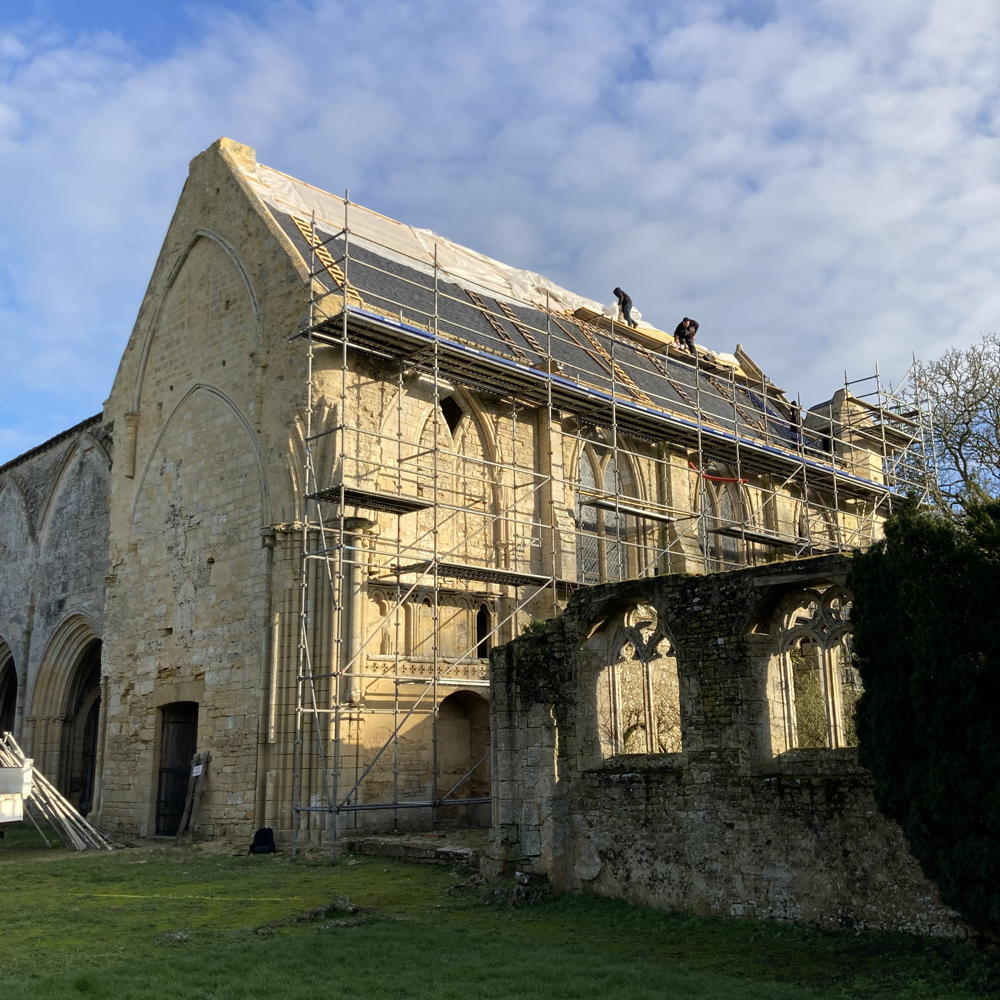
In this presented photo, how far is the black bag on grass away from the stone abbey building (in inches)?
12.4

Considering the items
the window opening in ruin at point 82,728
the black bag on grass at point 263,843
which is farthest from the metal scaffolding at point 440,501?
the window opening in ruin at point 82,728

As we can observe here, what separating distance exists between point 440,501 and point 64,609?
1062 centimetres

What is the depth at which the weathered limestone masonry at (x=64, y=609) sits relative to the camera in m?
22.1

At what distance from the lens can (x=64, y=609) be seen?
2255cm

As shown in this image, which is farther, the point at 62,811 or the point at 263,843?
the point at 62,811

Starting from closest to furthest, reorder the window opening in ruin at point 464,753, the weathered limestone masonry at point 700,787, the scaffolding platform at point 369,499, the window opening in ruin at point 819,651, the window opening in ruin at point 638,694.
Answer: the weathered limestone masonry at point 700,787 < the window opening in ruin at point 819,651 < the window opening in ruin at point 638,694 < the scaffolding platform at point 369,499 < the window opening in ruin at point 464,753

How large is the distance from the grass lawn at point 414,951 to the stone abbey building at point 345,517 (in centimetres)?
243

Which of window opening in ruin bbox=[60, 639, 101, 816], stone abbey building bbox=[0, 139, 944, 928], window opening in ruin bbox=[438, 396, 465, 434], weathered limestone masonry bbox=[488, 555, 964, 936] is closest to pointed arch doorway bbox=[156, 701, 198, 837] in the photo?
stone abbey building bbox=[0, 139, 944, 928]

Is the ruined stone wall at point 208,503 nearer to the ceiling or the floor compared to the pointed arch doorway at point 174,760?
nearer to the ceiling

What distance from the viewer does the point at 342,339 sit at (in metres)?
15.0

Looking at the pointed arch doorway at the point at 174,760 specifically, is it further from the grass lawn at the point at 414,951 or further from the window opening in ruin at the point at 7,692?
the window opening in ruin at the point at 7,692

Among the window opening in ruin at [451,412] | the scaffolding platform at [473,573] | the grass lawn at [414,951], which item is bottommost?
the grass lawn at [414,951]

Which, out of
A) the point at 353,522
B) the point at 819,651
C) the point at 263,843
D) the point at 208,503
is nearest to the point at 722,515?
the point at 353,522

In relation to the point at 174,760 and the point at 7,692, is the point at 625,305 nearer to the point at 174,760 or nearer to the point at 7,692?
the point at 174,760
